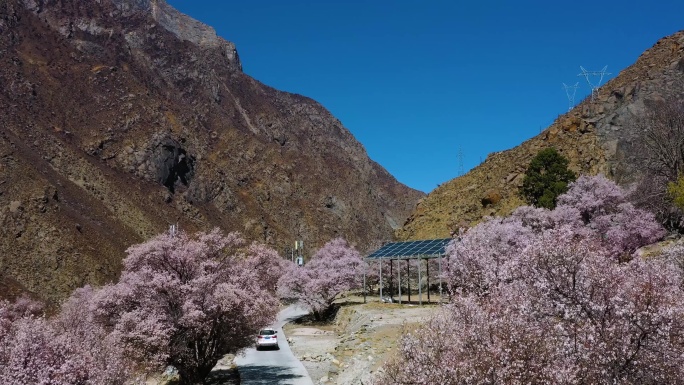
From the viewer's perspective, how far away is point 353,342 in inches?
1078

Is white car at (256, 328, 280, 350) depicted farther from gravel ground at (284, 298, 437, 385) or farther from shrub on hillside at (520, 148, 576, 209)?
shrub on hillside at (520, 148, 576, 209)

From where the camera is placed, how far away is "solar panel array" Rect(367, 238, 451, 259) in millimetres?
36000

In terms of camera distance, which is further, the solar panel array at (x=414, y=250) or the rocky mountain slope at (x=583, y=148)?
the rocky mountain slope at (x=583, y=148)

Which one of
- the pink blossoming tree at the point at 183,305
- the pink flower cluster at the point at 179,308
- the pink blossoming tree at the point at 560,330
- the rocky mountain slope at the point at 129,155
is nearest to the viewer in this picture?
the pink blossoming tree at the point at 560,330

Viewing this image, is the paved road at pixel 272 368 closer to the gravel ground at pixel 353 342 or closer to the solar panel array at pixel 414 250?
the gravel ground at pixel 353 342

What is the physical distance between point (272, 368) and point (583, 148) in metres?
38.0

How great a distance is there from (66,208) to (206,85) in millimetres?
93615

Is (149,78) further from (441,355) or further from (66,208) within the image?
(441,355)

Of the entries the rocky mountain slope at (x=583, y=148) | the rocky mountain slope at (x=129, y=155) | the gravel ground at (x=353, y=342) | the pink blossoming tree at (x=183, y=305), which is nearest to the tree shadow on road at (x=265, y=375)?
the gravel ground at (x=353, y=342)

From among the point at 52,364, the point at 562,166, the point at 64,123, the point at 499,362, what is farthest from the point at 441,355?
the point at 64,123

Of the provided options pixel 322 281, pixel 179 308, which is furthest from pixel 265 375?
pixel 322 281

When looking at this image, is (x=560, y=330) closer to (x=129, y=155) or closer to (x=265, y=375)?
(x=265, y=375)

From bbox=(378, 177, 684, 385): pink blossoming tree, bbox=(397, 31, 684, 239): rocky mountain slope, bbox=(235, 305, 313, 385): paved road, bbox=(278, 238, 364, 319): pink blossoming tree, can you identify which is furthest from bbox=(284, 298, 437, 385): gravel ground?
bbox=(397, 31, 684, 239): rocky mountain slope

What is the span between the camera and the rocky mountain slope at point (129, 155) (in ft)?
252
